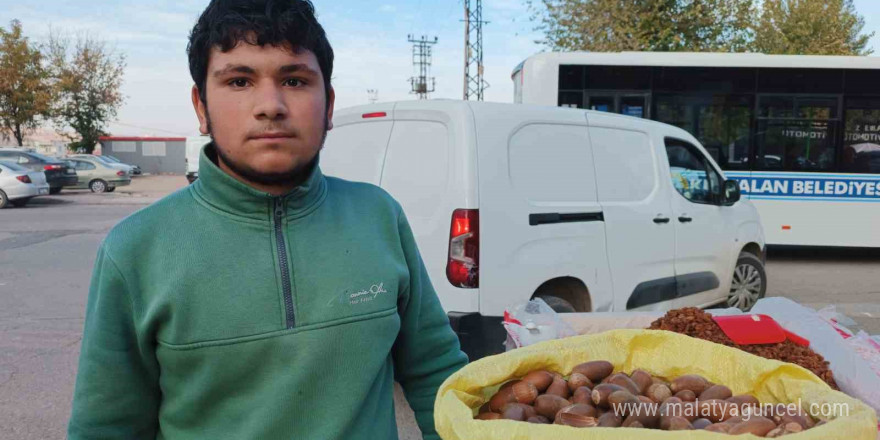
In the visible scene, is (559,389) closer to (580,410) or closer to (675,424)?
(580,410)

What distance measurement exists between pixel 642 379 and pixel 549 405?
355 millimetres

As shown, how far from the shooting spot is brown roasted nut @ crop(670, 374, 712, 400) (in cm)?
183

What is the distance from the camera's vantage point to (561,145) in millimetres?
4961

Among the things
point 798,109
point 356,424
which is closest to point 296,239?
point 356,424

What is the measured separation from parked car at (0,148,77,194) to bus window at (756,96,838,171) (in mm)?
21668

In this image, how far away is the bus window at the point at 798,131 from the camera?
11.1 m

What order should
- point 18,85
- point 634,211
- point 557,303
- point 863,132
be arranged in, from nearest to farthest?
point 557,303 → point 634,211 → point 863,132 → point 18,85

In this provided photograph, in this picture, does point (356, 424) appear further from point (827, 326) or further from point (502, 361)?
point (827, 326)

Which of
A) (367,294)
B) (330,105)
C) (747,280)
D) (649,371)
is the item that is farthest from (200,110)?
(747,280)

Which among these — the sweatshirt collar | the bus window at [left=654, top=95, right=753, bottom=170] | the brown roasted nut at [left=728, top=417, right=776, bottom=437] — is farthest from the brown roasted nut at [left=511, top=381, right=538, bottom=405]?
the bus window at [left=654, top=95, right=753, bottom=170]

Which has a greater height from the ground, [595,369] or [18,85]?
[18,85]

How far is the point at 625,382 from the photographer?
5.99 ft

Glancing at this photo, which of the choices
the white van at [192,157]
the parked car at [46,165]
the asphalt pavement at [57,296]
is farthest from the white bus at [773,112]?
the white van at [192,157]

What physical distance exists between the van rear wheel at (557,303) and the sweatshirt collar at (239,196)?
134 inches
